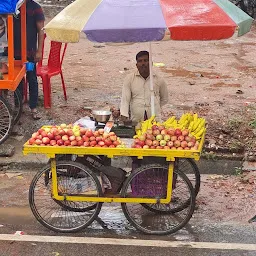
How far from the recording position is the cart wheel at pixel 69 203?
17.2 feet

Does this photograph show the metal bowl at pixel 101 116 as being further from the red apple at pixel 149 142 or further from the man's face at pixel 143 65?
the red apple at pixel 149 142

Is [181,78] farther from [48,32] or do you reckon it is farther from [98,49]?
[48,32]

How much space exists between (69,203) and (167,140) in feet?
4.25

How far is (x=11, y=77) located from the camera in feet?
22.9

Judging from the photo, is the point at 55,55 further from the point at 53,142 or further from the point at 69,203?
the point at 53,142

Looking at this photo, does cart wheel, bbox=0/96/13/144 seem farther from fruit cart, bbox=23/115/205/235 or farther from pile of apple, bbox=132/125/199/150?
pile of apple, bbox=132/125/199/150

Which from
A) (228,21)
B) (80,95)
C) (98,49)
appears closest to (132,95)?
(228,21)

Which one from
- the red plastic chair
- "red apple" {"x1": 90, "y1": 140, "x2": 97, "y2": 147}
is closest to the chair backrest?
the red plastic chair

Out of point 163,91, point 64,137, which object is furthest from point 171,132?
point 163,91

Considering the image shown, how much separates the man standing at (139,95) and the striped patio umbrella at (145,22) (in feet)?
3.74

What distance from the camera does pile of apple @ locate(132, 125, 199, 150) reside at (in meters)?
5.10

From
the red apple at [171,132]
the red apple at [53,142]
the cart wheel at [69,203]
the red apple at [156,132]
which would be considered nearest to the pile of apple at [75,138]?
the red apple at [53,142]

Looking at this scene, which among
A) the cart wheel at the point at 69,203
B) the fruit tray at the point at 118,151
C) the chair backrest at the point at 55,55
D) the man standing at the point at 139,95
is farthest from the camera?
the chair backrest at the point at 55,55

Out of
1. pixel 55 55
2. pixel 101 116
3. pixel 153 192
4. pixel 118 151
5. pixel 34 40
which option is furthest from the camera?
pixel 55 55
